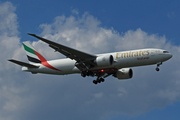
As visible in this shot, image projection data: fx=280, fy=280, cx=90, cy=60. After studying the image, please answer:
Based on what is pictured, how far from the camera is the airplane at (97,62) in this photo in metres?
40.3

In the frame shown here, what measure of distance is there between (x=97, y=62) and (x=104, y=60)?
114cm

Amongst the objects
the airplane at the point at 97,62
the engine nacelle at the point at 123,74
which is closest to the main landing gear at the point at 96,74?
the airplane at the point at 97,62

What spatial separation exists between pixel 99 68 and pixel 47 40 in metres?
10.2

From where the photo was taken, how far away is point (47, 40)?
36.5m

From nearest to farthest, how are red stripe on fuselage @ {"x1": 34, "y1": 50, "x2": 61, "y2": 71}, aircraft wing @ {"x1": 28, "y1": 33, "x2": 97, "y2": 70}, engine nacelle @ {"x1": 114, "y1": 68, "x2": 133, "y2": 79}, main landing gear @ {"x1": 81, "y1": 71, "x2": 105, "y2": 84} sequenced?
aircraft wing @ {"x1": 28, "y1": 33, "x2": 97, "y2": 70} → main landing gear @ {"x1": 81, "y1": 71, "x2": 105, "y2": 84} → red stripe on fuselage @ {"x1": 34, "y1": 50, "x2": 61, "y2": 71} → engine nacelle @ {"x1": 114, "y1": 68, "x2": 133, "y2": 79}

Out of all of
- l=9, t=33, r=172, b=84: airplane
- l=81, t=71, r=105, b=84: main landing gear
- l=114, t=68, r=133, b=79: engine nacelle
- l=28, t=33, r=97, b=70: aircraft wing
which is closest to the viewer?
l=28, t=33, r=97, b=70: aircraft wing

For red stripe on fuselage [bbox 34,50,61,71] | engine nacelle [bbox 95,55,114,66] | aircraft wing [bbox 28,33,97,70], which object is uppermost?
red stripe on fuselage [bbox 34,50,61,71]

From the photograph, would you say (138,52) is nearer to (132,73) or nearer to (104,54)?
(104,54)

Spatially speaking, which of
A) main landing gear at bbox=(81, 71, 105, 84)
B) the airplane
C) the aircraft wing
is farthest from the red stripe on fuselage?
the aircraft wing

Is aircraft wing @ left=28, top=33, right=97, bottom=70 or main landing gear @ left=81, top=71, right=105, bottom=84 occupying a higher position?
aircraft wing @ left=28, top=33, right=97, bottom=70

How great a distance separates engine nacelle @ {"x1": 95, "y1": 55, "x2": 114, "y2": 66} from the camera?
40.3 m

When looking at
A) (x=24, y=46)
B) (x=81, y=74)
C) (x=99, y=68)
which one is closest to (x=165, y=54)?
(x=99, y=68)

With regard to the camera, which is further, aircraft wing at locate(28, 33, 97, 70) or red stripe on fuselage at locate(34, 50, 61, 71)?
red stripe on fuselage at locate(34, 50, 61, 71)

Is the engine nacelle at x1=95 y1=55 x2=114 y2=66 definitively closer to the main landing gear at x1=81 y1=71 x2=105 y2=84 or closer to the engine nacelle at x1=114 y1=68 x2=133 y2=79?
the main landing gear at x1=81 y1=71 x2=105 y2=84
